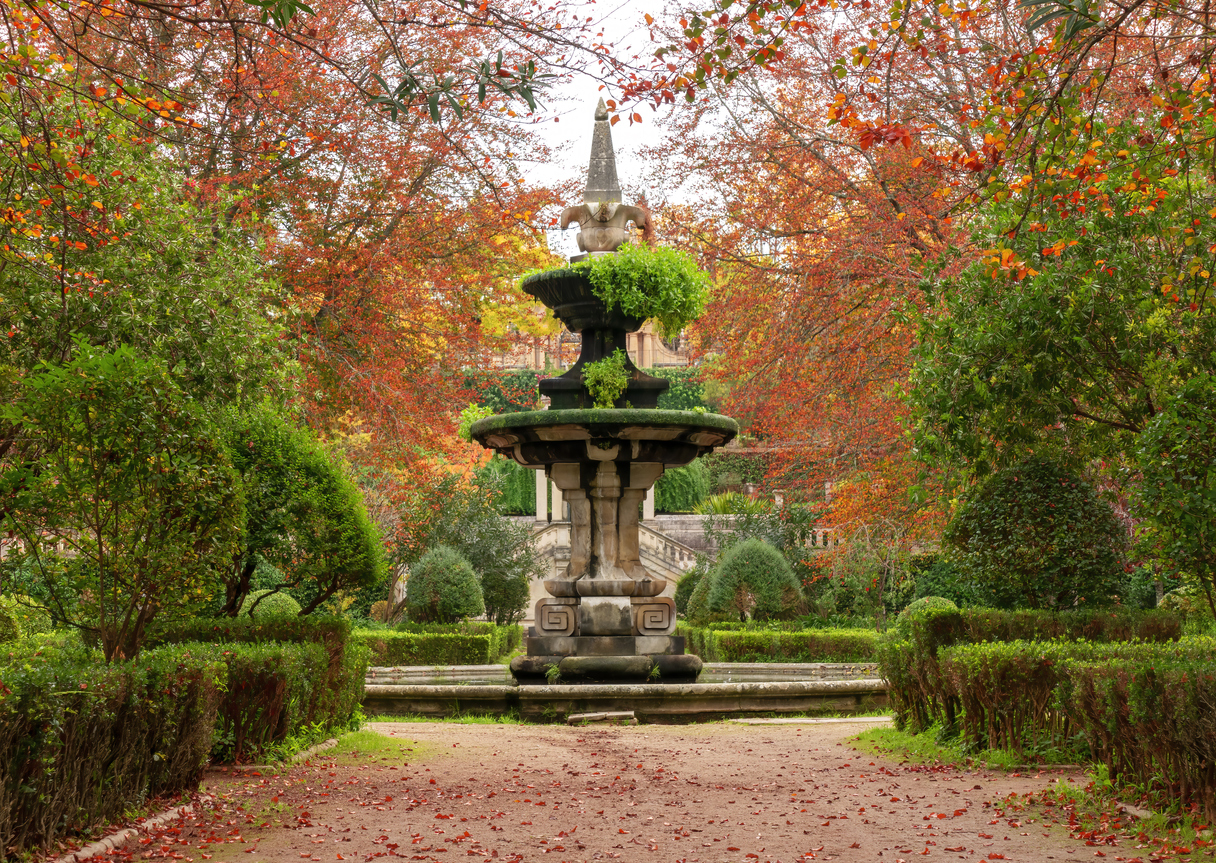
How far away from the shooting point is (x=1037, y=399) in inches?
320

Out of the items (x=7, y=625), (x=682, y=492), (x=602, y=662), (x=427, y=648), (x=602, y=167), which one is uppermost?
(x=602, y=167)

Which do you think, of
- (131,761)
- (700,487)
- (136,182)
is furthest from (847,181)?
(700,487)

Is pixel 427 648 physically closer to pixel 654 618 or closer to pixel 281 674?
pixel 654 618

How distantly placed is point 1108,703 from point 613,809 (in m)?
2.73

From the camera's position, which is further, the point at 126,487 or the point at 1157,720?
the point at 126,487

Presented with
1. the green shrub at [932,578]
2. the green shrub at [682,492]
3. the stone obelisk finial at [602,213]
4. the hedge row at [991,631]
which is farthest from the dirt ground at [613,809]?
the green shrub at [682,492]

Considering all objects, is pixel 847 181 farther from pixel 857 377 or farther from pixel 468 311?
pixel 468 311

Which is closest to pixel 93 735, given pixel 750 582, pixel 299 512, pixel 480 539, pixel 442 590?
pixel 299 512

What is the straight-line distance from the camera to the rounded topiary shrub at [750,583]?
742 inches

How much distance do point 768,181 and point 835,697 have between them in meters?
6.64

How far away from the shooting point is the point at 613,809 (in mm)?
6035

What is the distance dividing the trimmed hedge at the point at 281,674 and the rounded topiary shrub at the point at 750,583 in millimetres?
10322

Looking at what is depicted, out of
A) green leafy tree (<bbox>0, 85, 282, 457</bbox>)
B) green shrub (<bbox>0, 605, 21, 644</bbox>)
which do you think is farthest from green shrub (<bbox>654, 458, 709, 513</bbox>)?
green leafy tree (<bbox>0, 85, 282, 457</bbox>)

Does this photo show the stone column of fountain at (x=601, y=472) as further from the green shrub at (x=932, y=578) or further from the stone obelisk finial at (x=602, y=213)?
the green shrub at (x=932, y=578)
